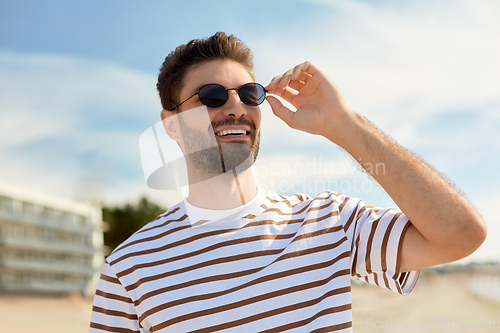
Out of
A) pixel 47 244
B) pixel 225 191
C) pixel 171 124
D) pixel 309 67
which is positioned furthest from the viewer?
pixel 47 244

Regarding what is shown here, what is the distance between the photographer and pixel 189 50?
3.17m

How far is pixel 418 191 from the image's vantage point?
1837 mm

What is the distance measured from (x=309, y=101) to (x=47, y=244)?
36502mm

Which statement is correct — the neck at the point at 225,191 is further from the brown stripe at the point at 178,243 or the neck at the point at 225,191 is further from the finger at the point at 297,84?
the finger at the point at 297,84

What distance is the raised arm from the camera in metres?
1.76

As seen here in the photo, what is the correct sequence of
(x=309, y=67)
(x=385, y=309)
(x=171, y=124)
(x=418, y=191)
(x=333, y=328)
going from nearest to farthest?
(x=418, y=191)
(x=333, y=328)
(x=309, y=67)
(x=171, y=124)
(x=385, y=309)

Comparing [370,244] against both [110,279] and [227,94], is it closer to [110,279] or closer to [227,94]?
[227,94]

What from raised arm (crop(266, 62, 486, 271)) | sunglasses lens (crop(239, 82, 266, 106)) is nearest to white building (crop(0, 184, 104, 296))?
sunglasses lens (crop(239, 82, 266, 106))

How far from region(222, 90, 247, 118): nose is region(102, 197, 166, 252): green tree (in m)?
42.6

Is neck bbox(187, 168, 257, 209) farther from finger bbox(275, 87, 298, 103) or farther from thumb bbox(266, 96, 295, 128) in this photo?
finger bbox(275, 87, 298, 103)

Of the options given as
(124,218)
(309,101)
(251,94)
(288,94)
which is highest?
(124,218)

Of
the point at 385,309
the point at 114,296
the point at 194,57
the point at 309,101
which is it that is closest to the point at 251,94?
the point at 309,101

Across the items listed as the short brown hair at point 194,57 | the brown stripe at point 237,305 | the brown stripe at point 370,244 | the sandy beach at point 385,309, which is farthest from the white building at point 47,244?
the brown stripe at point 370,244

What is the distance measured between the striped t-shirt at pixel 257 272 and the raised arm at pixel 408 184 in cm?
16
